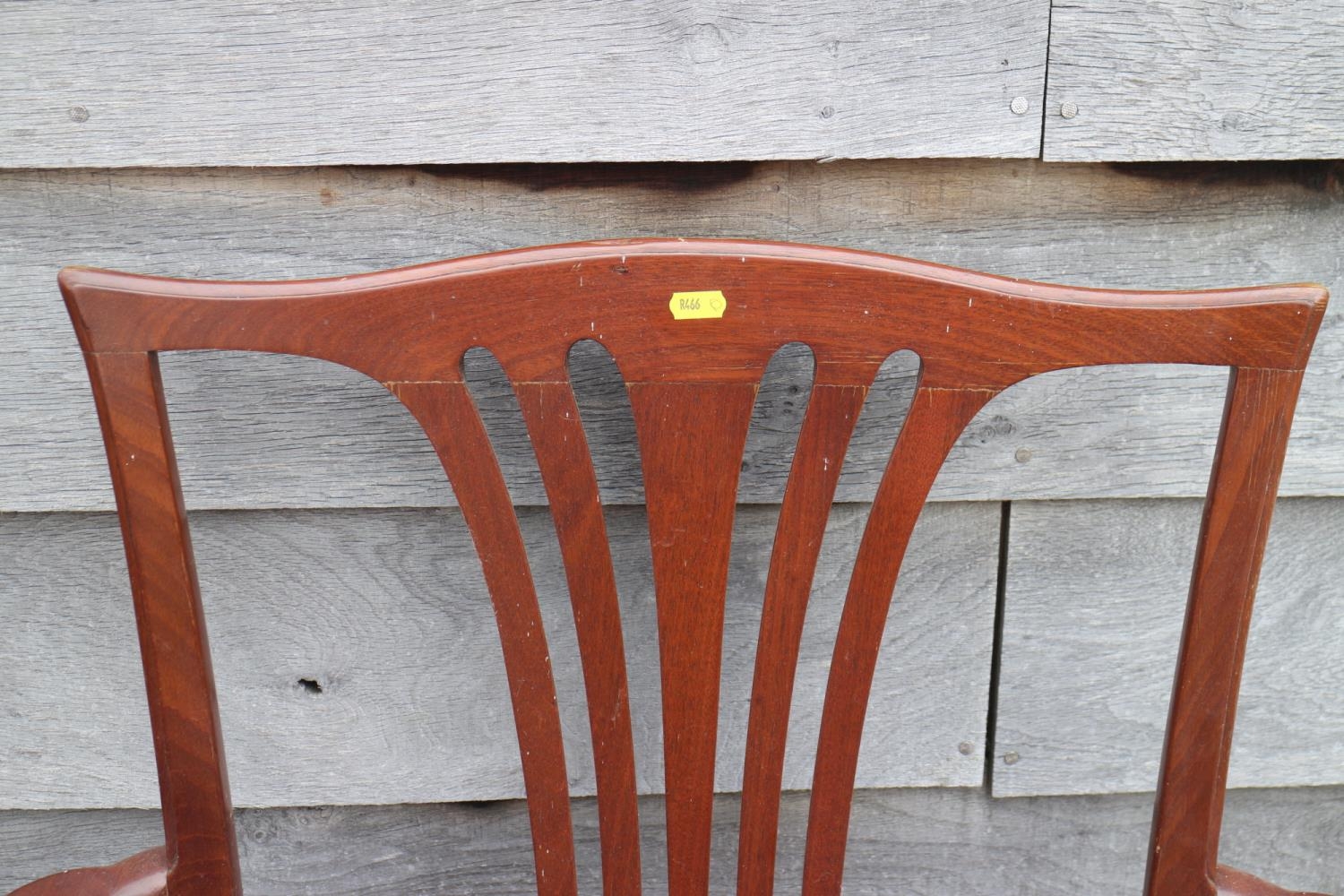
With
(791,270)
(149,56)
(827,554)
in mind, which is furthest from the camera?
(827,554)

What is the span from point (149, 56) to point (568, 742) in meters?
0.55

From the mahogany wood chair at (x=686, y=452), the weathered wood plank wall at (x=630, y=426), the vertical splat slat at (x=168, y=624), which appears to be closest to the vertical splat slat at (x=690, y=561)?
the mahogany wood chair at (x=686, y=452)

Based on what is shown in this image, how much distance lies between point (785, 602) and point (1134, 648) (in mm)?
356

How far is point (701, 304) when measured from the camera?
473mm

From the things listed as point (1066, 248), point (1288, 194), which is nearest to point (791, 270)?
point (1066, 248)

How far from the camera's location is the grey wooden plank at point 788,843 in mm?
754

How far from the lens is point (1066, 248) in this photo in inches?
24.9

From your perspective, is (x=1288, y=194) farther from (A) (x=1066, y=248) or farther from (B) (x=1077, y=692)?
(B) (x=1077, y=692)

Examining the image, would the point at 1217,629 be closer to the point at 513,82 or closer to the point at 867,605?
the point at 867,605

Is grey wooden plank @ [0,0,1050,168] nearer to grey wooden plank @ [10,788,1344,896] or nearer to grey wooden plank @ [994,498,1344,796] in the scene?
grey wooden plank @ [994,498,1344,796]

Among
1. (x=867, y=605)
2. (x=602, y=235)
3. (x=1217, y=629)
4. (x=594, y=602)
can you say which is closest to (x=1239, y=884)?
(x=1217, y=629)

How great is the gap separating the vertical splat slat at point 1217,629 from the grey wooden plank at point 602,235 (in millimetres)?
159

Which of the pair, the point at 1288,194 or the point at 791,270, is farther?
the point at 1288,194

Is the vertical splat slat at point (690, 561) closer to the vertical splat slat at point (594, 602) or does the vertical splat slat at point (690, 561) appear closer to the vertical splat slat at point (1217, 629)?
the vertical splat slat at point (594, 602)
